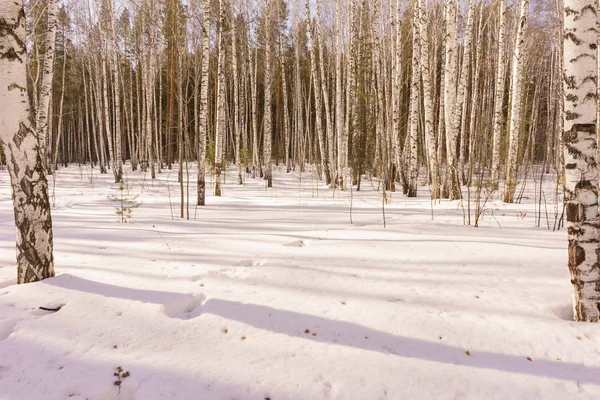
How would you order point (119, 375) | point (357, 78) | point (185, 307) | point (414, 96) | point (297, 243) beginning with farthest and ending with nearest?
point (357, 78)
point (414, 96)
point (297, 243)
point (185, 307)
point (119, 375)

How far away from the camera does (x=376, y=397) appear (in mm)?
1544

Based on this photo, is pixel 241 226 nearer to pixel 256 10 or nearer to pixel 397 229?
pixel 397 229

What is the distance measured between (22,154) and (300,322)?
2401mm

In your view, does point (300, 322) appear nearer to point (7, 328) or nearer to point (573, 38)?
point (7, 328)

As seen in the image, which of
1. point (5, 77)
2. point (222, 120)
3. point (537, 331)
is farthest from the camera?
point (222, 120)

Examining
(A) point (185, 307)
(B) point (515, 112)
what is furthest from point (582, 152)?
(B) point (515, 112)

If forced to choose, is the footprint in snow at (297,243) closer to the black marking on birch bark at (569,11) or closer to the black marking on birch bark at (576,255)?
the black marking on birch bark at (576,255)

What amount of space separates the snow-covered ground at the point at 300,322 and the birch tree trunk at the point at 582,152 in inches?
12.3

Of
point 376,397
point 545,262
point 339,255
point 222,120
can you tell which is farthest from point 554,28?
point 376,397

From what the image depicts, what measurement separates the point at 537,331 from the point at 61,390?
106 inches

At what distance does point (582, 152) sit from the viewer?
2092mm

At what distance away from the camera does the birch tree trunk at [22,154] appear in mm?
2332

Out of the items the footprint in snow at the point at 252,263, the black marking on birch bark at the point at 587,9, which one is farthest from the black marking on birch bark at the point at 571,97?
the footprint in snow at the point at 252,263

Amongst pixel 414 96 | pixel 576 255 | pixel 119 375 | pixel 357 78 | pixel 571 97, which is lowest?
pixel 119 375
